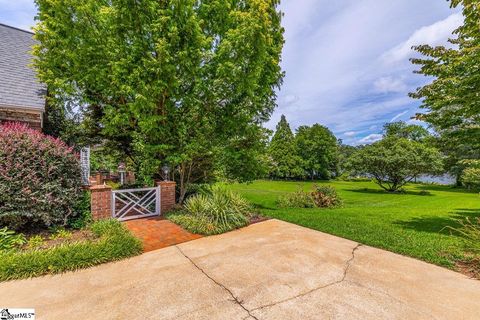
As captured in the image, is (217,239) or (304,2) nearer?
(217,239)

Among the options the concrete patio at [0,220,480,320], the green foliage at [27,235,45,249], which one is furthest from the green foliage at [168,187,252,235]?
Answer: the green foliage at [27,235,45,249]

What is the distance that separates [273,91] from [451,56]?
552 cm

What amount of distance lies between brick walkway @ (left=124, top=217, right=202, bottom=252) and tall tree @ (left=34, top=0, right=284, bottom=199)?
1995mm

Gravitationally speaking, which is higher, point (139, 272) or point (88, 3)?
point (88, 3)

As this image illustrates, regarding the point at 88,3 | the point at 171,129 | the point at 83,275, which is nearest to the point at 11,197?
the point at 83,275

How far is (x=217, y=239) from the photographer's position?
5.62 m

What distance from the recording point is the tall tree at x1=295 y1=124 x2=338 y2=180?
38.2 m

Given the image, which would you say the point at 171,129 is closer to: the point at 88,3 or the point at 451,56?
the point at 88,3

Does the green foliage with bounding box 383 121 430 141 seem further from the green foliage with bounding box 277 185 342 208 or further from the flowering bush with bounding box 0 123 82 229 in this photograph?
the flowering bush with bounding box 0 123 82 229

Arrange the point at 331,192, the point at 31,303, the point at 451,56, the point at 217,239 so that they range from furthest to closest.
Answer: the point at 331,192 → the point at 451,56 → the point at 217,239 → the point at 31,303

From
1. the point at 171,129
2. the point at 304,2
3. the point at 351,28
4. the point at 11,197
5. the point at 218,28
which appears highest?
the point at 304,2

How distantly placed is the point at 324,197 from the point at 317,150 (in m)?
29.1

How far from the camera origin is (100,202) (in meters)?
6.50

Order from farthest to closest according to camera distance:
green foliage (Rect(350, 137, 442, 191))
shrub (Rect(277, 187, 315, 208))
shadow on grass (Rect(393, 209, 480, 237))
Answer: green foliage (Rect(350, 137, 442, 191)) → shrub (Rect(277, 187, 315, 208)) → shadow on grass (Rect(393, 209, 480, 237))
